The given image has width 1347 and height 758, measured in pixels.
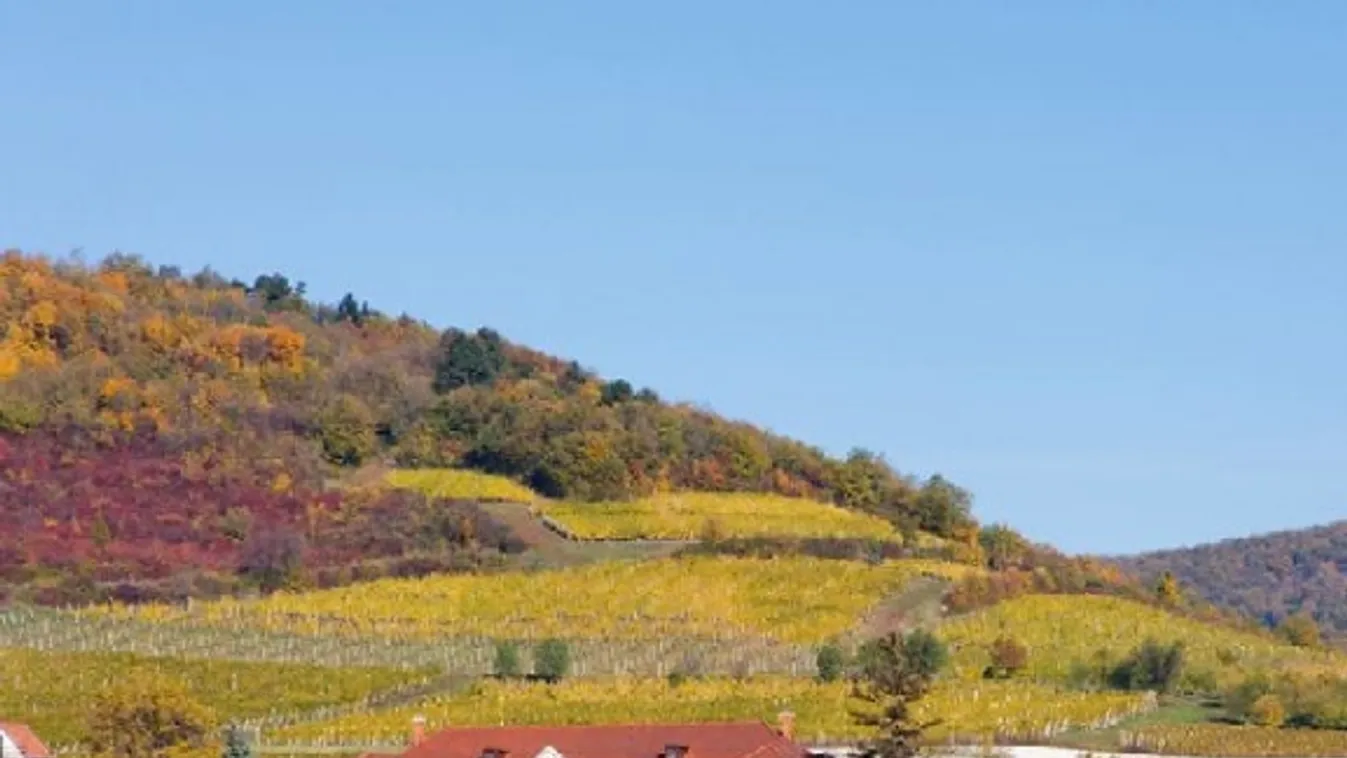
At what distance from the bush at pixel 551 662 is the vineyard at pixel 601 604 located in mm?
8385

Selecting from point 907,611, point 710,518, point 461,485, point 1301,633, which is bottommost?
point 1301,633

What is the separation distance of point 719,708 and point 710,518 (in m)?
43.2

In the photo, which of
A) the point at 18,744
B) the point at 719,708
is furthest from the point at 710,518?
the point at 18,744

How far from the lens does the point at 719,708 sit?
254 feet

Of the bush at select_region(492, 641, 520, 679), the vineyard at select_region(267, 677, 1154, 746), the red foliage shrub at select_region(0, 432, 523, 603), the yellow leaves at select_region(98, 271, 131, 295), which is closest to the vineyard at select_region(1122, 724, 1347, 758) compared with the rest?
the vineyard at select_region(267, 677, 1154, 746)

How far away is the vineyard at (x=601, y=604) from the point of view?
3844 inches

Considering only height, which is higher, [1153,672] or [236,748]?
[1153,672]

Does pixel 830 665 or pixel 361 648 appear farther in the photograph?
pixel 361 648

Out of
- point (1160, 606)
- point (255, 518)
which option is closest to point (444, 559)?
point (255, 518)

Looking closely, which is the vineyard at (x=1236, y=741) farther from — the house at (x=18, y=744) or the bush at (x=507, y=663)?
the house at (x=18, y=744)

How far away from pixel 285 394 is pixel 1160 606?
4726cm

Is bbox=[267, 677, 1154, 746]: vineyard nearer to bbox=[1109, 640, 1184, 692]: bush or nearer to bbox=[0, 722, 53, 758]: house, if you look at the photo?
bbox=[1109, 640, 1184, 692]: bush

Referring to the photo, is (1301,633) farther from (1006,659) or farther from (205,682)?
(205,682)

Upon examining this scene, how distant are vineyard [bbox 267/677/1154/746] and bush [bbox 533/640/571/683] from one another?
1.06 metres
